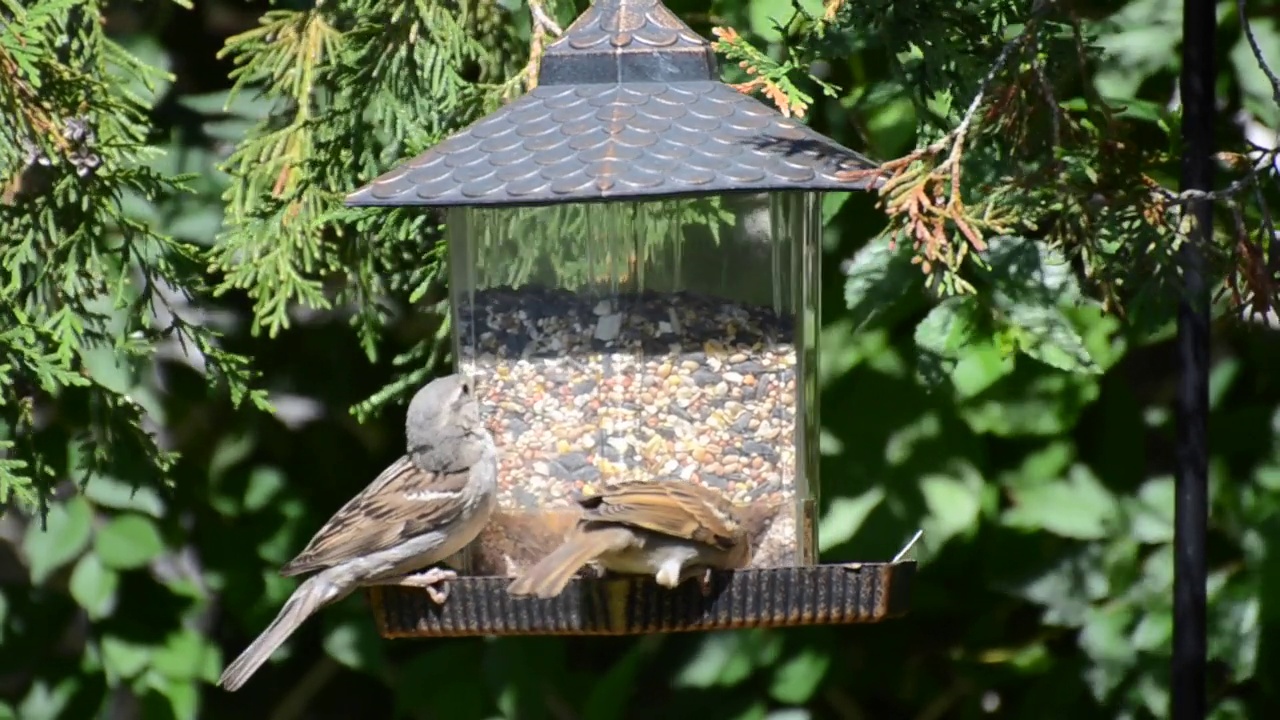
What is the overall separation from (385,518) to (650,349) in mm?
514

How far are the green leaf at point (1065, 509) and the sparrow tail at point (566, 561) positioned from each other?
4.15ft

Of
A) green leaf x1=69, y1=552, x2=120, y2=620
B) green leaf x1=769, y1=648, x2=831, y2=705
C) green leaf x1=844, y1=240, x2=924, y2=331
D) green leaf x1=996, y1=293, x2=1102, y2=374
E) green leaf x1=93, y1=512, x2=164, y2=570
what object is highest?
green leaf x1=844, y1=240, x2=924, y2=331

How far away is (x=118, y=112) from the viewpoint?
320 centimetres

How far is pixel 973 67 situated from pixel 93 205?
1.52m

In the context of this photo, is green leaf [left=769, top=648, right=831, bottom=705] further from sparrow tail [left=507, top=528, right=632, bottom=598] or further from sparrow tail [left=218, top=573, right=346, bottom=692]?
sparrow tail [left=507, top=528, right=632, bottom=598]

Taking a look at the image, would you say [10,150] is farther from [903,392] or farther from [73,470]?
[903,392]

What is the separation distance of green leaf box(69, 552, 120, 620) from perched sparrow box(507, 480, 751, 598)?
1585mm

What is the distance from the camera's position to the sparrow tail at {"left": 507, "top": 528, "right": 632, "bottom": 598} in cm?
245

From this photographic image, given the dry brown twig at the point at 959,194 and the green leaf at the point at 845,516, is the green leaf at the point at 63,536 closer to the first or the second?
the green leaf at the point at 845,516

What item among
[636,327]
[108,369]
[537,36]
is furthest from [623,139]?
[108,369]

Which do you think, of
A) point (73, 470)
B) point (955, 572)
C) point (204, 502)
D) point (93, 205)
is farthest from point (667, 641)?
point (93, 205)

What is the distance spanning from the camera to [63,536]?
3.82 m

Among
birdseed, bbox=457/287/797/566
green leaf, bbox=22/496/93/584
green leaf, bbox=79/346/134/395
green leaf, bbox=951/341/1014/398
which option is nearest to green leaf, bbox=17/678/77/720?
green leaf, bbox=22/496/93/584

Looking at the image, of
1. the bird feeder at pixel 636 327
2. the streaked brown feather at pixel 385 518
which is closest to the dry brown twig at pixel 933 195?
the bird feeder at pixel 636 327
